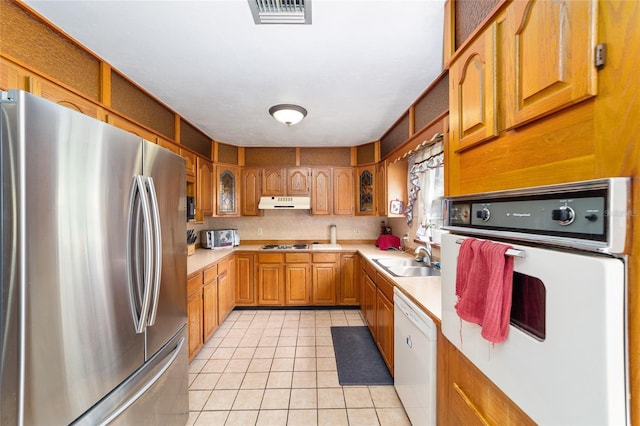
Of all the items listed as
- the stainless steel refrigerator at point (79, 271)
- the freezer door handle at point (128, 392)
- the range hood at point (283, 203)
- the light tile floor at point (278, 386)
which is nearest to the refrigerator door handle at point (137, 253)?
the stainless steel refrigerator at point (79, 271)

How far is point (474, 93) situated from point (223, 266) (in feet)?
10.2

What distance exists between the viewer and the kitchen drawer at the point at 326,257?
3.63m

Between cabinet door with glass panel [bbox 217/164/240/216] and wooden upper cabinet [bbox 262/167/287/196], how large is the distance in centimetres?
41

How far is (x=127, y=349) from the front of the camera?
3.57ft

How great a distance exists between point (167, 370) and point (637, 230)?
186 cm

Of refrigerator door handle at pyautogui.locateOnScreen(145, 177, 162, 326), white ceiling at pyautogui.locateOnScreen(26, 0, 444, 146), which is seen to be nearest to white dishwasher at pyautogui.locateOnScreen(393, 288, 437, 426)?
refrigerator door handle at pyautogui.locateOnScreen(145, 177, 162, 326)

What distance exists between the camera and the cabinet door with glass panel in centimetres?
372

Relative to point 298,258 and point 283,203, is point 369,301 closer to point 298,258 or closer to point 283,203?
point 298,258

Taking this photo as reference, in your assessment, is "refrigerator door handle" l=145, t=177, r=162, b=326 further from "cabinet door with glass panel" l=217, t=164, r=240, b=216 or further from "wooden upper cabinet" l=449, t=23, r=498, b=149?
"cabinet door with glass panel" l=217, t=164, r=240, b=216

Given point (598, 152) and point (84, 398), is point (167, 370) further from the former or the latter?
point (598, 152)

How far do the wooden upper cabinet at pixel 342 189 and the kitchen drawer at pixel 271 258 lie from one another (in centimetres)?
106

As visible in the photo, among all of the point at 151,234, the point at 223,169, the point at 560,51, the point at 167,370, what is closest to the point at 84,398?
the point at 167,370

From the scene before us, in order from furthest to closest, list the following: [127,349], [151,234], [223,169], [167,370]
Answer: [223,169]
[167,370]
[151,234]
[127,349]

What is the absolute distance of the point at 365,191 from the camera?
3.81m
